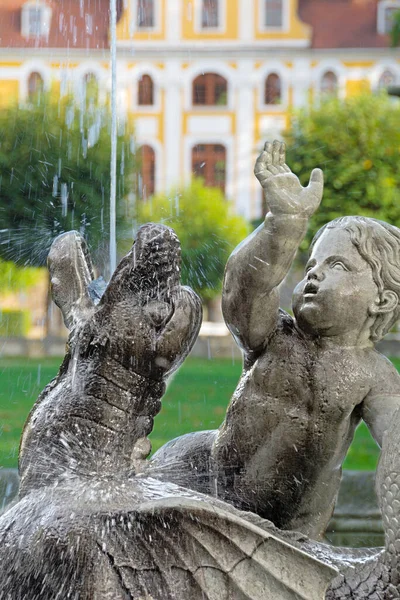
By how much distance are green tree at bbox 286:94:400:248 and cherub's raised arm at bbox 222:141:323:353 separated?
25.6 m

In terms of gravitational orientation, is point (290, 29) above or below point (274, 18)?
below

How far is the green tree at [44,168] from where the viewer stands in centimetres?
1900

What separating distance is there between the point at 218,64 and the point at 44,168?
24.4 metres

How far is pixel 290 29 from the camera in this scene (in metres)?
47.7

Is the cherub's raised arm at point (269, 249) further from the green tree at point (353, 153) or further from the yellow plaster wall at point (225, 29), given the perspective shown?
the yellow plaster wall at point (225, 29)

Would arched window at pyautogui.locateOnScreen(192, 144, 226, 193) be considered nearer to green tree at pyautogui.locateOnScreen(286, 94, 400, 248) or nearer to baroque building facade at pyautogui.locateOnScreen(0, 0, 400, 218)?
baroque building facade at pyautogui.locateOnScreen(0, 0, 400, 218)

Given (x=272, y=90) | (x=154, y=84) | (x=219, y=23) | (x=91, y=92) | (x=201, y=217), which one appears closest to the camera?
(x=91, y=92)

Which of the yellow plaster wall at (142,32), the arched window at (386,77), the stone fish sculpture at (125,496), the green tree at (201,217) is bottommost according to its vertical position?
the green tree at (201,217)

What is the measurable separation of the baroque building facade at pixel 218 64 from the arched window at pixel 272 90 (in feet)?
0.14

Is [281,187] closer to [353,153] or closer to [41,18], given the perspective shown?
[353,153]

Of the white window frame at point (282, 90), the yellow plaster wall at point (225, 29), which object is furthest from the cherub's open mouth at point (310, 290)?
the yellow plaster wall at point (225, 29)

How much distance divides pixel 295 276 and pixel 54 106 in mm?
8855

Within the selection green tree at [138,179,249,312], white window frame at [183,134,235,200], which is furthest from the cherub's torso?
white window frame at [183,134,235,200]

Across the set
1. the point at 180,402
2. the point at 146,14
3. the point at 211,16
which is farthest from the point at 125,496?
the point at 211,16
